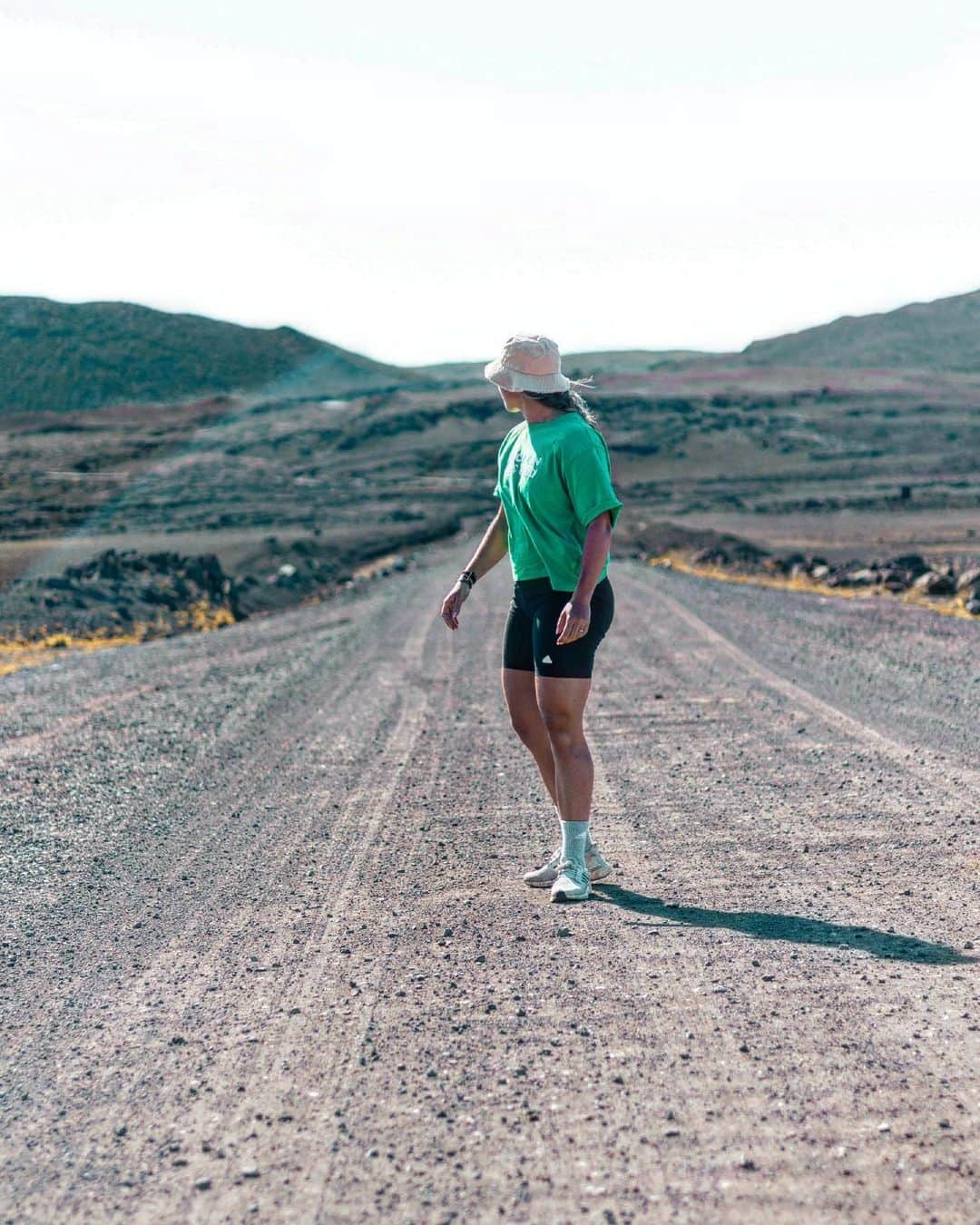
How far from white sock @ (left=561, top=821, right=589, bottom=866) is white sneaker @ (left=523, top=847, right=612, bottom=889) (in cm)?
9

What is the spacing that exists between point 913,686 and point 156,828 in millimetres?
6216

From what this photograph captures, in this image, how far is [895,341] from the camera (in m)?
137

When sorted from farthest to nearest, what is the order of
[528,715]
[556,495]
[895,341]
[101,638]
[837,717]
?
[895,341], [101,638], [837,717], [528,715], [556,495]

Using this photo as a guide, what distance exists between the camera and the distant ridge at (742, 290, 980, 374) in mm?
130500

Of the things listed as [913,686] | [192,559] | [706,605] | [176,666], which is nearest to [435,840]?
[913,686]

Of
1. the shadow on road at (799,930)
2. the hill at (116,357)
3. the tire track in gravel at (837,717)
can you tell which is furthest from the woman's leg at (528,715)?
the hill at (116,357)

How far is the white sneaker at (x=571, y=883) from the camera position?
4.64 meters

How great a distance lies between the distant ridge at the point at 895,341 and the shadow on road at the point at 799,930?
4977 inches

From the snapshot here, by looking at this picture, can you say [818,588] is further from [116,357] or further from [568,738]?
[116,357]

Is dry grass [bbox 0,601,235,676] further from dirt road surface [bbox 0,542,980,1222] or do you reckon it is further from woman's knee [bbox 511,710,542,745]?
woman's knee [bbox 511,710,542,745]

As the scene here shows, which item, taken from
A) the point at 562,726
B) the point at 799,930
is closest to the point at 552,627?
the point at 562,726

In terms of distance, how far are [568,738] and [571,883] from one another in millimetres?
501

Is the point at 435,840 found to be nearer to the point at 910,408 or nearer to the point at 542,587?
the point at 542,587

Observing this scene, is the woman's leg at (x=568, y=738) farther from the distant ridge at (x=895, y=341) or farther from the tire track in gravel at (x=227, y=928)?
the distant ridge at (x=895, y=341)
